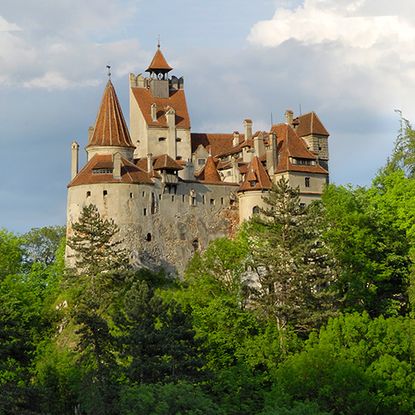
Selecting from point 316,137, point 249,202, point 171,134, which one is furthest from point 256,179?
point 171,134

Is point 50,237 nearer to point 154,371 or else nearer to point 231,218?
point 231,218

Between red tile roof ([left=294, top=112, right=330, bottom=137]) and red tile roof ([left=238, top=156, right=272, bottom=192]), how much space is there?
6248 mm

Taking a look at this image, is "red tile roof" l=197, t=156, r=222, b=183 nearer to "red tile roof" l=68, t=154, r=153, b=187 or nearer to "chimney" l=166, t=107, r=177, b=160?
"chimney" l=166, t=107, r=177, b=160

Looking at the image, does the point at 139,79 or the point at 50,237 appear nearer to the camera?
the point at 139,79

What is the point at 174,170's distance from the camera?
85750mm

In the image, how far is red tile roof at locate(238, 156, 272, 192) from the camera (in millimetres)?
88062

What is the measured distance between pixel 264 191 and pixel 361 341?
106ft

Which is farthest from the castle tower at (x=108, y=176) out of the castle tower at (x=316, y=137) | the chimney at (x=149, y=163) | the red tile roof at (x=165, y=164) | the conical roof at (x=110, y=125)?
the castle tower at (x=316, y=137)

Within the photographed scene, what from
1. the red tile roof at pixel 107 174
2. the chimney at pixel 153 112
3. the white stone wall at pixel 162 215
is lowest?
the white stone wall at pixel 162 215

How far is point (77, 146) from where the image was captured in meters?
90.1

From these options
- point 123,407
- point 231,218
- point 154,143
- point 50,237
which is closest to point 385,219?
point 231,218

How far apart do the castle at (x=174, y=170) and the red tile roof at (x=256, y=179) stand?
76mm

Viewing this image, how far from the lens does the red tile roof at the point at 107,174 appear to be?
275 ft

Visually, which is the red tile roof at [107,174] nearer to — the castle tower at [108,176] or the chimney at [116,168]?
the castle tower at [108,176]
